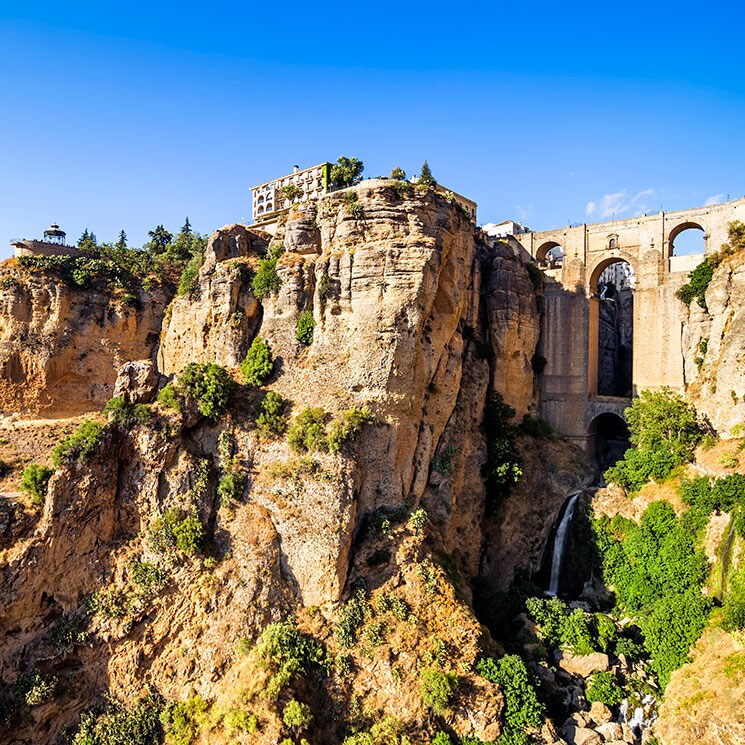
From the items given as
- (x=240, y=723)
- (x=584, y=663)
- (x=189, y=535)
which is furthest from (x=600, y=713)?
(x=189, y=535)

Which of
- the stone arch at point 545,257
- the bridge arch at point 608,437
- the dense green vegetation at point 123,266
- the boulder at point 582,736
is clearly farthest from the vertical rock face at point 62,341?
the boulder at point 582,736

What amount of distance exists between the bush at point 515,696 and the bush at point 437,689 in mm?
1803

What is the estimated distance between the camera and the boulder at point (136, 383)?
28531 mm

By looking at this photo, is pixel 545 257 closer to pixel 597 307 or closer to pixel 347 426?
pixel 597 307

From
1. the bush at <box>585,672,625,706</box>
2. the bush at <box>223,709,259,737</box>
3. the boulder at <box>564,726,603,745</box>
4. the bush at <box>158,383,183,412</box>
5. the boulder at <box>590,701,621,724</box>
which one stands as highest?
the bush at <box>158,383,183,412</box>

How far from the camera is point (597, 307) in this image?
1689 inches

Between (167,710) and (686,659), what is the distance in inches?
866

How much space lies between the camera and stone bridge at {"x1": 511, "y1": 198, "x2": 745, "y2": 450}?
3903cm

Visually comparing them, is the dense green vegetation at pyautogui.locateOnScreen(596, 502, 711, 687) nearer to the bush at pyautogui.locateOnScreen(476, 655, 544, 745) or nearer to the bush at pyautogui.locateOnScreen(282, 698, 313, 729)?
the bush at pyautogui.locateOnScreen(476, 655, 544, 745)

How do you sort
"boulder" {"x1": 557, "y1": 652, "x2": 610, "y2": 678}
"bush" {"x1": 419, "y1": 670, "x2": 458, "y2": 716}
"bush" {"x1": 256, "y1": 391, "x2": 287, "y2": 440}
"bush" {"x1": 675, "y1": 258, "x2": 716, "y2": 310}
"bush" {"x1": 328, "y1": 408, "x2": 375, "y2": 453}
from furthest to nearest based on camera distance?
"bush" {"x1": 675, "y1": 258, "x2": 716, "y2": 310}
"bush" {"x1": 256, "y1": 391, "x2": 287, "y2": 440}
"bush" {"x1": 328, "y1": 408, "x2": 375, "y2": 453}
"boulder" {"x1": 557, "y1": 652, "x2": 610, "y2": 678}
"bush" {"x1": 419, "y1": 670, "x2": 458, "y2": 716}

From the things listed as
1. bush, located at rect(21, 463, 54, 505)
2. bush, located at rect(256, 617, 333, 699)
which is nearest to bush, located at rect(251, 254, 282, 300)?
bush, located at rect(21, 463, 54, 505)

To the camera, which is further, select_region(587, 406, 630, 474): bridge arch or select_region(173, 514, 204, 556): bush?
select_region(587, 406, 630, 474): bridge arch

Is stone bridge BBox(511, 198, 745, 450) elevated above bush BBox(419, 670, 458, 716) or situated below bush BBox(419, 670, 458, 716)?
above

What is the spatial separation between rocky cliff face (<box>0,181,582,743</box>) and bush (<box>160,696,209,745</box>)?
45 centimetres
